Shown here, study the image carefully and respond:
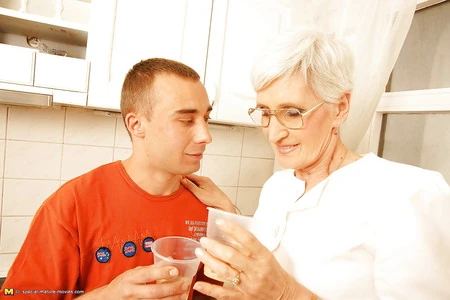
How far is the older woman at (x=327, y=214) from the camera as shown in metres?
0.60

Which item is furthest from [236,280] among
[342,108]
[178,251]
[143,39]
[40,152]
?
[40,152]

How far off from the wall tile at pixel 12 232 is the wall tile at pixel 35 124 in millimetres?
429

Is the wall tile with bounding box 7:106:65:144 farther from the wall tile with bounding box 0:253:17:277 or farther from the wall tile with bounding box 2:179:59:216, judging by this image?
the wall tile with bounding box 0:253:17:277

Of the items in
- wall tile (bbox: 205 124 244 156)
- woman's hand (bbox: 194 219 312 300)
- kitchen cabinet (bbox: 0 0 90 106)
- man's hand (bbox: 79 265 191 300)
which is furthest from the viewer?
wall tile (bbox: 205 124 244 156)

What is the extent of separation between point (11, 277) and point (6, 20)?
1066 mm

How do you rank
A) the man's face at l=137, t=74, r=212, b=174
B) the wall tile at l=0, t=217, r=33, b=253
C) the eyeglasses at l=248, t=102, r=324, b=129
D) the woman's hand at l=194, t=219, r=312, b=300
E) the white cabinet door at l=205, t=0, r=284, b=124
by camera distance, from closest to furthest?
the woman's hand at l=194, t=219, r=312, b=300 → the eyeglasses at l=248, t=102, r=324, b=129 → the man's face at l=137, t=74, r=212, b=174 → the white cabinet door at l=205, t=0, r=284, b=124 → the wall tile at l=0, t=217, r=33, b=253

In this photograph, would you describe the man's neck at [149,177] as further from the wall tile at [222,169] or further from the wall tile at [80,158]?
the wall tile at [222,169]

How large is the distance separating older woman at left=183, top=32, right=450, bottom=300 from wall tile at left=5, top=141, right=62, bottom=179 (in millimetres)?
1265

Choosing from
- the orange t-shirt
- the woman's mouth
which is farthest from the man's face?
the woman's mouth

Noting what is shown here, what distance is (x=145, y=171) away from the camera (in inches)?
42.6

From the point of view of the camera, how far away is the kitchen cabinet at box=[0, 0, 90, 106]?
1.13 m

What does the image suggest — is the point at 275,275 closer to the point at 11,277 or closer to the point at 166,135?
the point at 166,135

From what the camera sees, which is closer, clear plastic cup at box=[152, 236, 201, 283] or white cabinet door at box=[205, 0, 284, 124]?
clear plastic cup at box=[152, 236, 201, 283]

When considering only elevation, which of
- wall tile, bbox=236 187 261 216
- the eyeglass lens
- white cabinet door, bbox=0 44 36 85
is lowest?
wall tile, bbox=236 187 261 216
